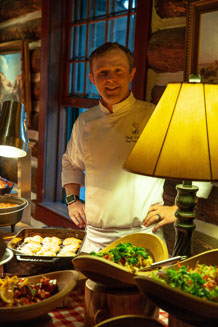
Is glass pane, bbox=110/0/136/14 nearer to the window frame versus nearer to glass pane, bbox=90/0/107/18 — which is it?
glass pane, bbox=90/0/107/18

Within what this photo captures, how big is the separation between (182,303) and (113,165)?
1373 millimetres

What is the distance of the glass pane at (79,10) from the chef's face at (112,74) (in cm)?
215

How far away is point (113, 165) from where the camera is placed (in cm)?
249

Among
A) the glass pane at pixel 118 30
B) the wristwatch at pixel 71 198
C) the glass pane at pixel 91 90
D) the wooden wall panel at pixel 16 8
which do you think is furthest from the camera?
the wooden wall panel at pixel 16 8

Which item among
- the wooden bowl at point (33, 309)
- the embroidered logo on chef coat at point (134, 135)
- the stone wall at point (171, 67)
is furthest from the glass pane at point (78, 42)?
the wooden bowl at point (33, 309)

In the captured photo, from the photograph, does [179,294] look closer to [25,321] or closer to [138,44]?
[25,321]

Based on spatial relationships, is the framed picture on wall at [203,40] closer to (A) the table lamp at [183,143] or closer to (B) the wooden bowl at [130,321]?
(A) the table lamp at [183,143]

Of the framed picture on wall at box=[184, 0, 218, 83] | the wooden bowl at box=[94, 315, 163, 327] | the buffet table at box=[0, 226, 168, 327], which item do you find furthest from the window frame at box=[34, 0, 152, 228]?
the wooden bowl at box=[94, 315, 163, 327]

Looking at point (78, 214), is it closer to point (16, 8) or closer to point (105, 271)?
point (105, 271)

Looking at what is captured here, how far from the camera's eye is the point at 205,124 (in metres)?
1.43

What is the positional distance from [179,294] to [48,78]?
372cm

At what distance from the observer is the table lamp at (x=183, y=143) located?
1.40 m

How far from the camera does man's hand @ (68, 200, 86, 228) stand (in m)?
2.52

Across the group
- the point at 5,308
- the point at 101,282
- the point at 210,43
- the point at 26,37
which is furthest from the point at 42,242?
the point at 26,37
